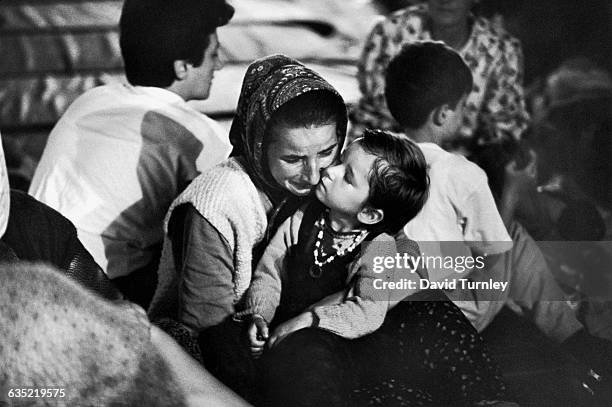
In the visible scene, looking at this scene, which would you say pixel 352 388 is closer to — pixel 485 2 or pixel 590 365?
pixel 590 365

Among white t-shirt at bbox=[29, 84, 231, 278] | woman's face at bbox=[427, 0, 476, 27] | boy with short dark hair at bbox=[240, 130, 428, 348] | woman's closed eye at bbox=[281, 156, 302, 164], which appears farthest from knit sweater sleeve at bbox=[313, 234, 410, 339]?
woman's face at bbox=[427, 0, 476, 27]

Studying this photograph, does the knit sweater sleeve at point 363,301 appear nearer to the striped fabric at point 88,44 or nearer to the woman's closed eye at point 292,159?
the woman's closed eye at point 292,159

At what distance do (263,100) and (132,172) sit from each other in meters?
0.36

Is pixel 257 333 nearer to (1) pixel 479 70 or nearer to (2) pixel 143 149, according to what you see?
(2) pixel 143 149

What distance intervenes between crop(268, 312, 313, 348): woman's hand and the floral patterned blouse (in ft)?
1.41

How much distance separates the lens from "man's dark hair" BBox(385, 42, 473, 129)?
1.79 meters

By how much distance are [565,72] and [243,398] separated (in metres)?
0.95

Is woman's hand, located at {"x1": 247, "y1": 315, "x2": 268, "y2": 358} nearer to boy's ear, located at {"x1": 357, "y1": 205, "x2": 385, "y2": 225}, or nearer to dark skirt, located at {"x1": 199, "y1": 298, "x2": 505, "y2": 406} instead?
dark skirt, located at {"x1": 199, "y1": 298, "x2": 505, "y2": 406}

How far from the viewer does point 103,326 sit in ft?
5.45

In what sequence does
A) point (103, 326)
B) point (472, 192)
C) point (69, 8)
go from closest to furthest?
point (103, 326) < point (472, 192) < point (69, 8)

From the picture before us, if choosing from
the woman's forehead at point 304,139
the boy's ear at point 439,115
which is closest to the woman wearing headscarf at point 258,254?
the woman's forehead at point 304,139

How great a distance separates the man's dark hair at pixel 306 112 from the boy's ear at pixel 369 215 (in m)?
0.17

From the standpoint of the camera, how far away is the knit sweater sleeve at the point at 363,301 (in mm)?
1681

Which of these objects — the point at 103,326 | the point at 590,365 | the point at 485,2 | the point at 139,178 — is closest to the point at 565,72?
the point at 485,2
